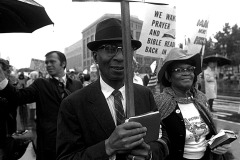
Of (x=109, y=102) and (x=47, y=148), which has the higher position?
(x=109, y=102)

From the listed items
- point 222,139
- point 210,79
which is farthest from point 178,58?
A: point 210,79

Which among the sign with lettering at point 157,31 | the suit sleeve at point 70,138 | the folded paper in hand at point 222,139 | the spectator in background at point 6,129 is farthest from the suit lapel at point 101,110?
the sign with lettering at point 157,31

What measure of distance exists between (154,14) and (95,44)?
370cm

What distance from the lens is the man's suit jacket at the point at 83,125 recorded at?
1.51 meters

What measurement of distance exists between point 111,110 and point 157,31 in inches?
149

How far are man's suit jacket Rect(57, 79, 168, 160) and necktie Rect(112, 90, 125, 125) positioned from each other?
51mm

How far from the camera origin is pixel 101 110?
1604 mm

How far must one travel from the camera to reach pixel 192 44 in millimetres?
5129

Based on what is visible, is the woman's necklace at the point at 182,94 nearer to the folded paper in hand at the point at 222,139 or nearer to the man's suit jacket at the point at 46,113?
the folded paper in hand at the point at 222,139

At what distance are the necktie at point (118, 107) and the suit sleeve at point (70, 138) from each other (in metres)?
0.25

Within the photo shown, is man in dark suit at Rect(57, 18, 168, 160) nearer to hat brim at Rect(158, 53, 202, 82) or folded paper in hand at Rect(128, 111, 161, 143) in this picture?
folded paper in hand at Rect(128, 111, 161, 143)

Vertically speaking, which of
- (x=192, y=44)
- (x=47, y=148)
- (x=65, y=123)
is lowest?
(x=47, y=148)

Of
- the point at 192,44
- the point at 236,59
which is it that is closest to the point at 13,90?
the point at 192,44

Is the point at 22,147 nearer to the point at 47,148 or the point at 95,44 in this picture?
the point at 47,148
